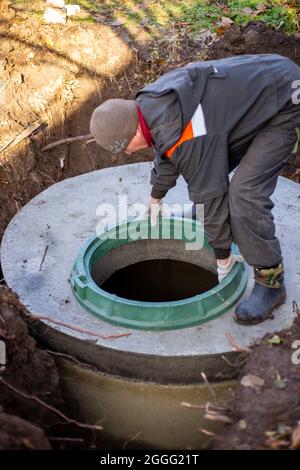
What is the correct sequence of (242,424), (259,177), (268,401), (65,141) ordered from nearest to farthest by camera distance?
(242,424), (268,401), (259,177), (65,141)

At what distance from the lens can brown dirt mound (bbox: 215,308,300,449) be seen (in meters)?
2.59

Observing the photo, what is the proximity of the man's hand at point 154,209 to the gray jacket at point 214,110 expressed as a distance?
0.80 metres

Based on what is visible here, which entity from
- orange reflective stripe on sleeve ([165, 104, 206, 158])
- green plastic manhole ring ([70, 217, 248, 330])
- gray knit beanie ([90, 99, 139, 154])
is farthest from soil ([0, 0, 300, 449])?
orange reflective stripe on sleeve ([165, 104, 206, 158])

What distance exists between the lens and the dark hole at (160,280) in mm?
4602

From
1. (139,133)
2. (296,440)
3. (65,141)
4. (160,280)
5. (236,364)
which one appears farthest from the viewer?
(65,141)

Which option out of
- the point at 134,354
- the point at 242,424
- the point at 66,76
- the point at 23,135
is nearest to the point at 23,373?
the point at 134,354

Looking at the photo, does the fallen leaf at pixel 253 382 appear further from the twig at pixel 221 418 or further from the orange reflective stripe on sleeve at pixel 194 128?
the orange reflective stripe on sleeve at pixel 194 128

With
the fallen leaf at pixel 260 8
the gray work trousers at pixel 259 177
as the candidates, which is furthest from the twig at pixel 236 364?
the fallen leaf at pixel 260 8

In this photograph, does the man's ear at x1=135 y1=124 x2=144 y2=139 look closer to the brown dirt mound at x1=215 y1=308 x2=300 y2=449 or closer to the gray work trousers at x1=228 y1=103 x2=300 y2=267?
the gray work trousers at x1=228 y1=103 x2=300 y2=267

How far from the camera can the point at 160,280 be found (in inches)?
189

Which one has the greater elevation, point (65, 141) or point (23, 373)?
point (65, 141)

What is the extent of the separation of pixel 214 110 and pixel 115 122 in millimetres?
512

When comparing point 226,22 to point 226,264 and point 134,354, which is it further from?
point 134,354
